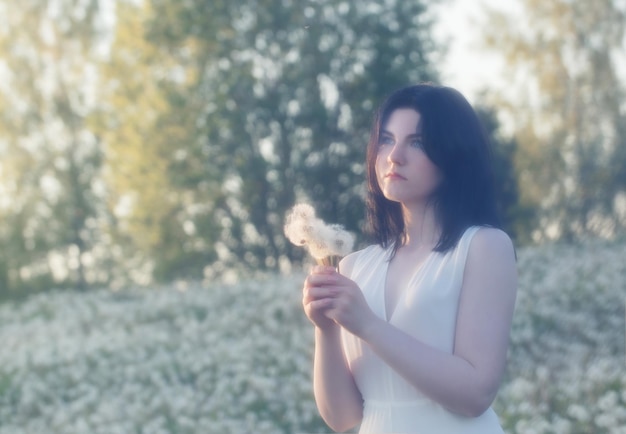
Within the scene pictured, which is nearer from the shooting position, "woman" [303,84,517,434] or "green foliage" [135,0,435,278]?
"woman" [303,84,517,434]

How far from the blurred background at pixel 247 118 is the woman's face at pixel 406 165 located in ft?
73.3

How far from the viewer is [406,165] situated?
92.4 inches

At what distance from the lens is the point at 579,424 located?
5.96m

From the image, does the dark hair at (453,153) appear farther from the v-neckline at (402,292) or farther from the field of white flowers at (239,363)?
the field of white flowers at (239,363)

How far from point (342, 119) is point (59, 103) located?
29.9ft

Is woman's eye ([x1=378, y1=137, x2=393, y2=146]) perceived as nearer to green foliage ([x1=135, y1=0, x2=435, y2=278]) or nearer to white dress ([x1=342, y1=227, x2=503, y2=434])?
white dress ([x1=342, y1=227, x2=503, y2=434])

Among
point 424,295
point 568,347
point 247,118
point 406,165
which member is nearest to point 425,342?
point 424,295

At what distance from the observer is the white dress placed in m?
2.29

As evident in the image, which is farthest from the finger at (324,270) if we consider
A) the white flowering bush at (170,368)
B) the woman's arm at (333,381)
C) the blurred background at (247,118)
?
the blurred background at (247,118)

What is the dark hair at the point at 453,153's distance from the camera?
2.36m

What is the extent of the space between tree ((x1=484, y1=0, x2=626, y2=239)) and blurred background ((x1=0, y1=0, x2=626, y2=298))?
0.05 metres

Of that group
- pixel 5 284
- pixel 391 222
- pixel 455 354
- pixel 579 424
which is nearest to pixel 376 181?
pixel 391 222

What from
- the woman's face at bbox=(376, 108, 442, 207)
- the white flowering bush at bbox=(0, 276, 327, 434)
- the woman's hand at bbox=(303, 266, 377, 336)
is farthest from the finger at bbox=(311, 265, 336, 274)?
the white flowering bush at bbox=(0, 276, 327, 434)

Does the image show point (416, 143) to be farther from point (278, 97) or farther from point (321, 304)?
point (278, 97)
